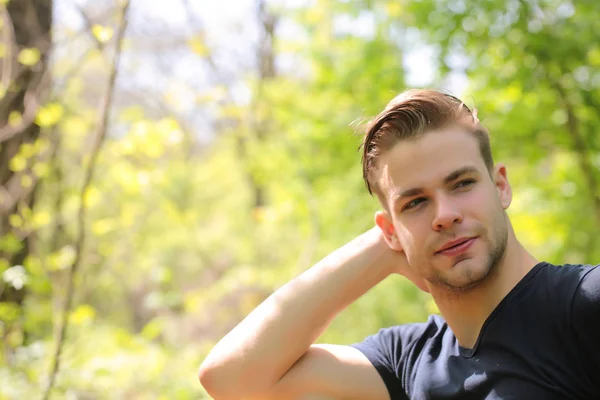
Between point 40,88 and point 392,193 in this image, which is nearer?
point 392,193

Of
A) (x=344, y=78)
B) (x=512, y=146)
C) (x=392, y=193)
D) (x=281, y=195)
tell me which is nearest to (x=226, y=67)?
(x=281, y=195)

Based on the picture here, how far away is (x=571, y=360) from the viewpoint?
122cm

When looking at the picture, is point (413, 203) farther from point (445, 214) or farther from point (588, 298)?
point (588, 298)

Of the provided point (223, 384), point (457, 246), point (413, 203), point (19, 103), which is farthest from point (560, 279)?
point (19, 103)

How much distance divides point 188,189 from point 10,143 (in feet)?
31.3

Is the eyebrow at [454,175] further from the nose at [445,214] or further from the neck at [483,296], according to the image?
the neck at [483,296]

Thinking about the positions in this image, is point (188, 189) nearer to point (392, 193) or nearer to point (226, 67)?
point (226, 67)

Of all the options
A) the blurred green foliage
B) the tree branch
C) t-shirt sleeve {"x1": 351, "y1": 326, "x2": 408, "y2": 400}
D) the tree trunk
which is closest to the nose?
t-shirt sleeve {"x1": 351, "y1": 326, "x2": 408, "y2": 400}

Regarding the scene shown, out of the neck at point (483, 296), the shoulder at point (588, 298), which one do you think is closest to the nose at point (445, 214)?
the neck at point (483, 296)

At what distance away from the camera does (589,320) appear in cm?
118

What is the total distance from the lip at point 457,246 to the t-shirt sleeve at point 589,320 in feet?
0.82

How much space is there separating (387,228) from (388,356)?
13.8 inches

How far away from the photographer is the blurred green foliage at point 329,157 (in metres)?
3.81

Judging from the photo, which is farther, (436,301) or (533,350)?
(436,301)
